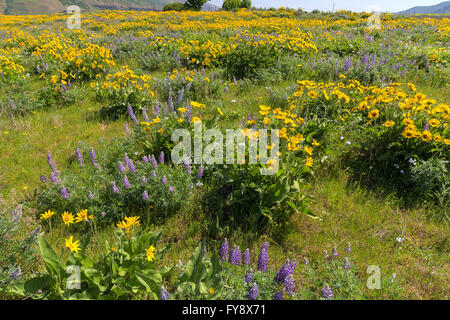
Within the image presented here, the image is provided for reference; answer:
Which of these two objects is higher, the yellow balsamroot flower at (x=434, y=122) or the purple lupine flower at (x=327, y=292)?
the yellow balsamroot flower at (x=434, y=122)

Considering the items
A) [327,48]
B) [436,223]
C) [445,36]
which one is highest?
[445,36]

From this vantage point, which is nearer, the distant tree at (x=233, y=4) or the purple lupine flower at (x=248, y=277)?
the purple lupine flower at (x=248, y=277)

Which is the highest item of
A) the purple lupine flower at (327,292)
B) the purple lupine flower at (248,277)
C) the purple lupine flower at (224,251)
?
the purple lupine flower at (224,251)

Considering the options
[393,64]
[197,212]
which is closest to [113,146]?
[197,212]

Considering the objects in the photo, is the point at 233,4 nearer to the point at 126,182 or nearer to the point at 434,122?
the point at 434,122

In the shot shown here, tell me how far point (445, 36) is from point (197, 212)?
1350cm

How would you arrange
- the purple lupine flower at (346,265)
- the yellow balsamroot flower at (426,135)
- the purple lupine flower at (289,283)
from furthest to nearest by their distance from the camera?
the yellow balsamroot flower at (426,135), the purple lupine flower at (346,265), the purple lupine flower at (289,283)

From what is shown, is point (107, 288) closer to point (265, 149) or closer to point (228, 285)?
point (228, 285)

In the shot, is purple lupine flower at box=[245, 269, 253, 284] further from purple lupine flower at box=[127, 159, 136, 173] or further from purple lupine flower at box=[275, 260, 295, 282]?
purple lupine flower at box=[127, 159, 136, 173]

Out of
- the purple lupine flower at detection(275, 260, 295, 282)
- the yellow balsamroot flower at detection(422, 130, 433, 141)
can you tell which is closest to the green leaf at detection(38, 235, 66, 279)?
the purple lupine flower at detection(275, 260, 295, 282)

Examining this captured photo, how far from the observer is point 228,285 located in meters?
2.20

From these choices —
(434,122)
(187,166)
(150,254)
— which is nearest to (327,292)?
(150,254)

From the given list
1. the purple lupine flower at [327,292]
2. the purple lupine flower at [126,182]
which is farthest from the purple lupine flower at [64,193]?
the purple lupine flower at [327,292]

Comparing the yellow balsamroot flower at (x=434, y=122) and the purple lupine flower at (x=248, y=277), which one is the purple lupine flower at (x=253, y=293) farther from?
the yellow balsamroot flower at (x=434, y=122)
